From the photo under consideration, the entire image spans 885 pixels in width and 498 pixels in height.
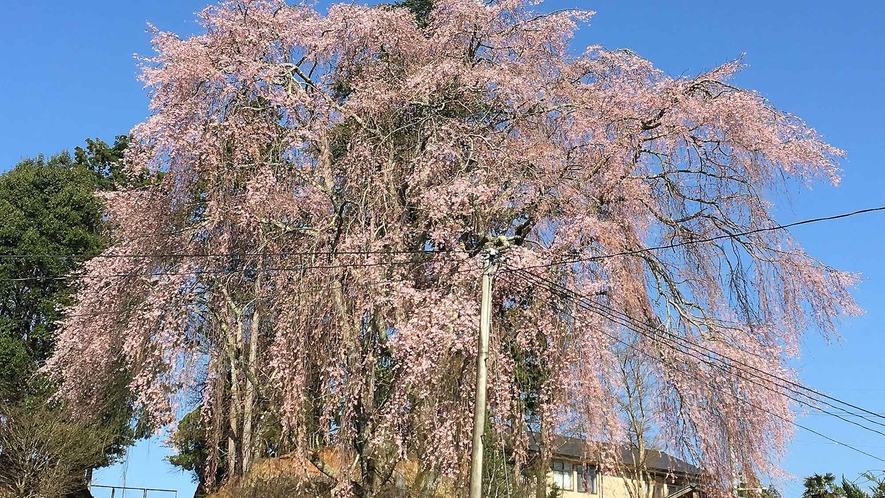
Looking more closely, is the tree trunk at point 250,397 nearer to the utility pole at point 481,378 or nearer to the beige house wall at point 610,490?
the utility pole at point 481,378

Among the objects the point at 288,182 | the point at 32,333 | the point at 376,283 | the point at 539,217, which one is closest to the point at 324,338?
the point at 376,283

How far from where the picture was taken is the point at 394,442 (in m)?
12.6

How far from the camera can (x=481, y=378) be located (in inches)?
418

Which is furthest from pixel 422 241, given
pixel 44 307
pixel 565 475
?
pixel 565 475

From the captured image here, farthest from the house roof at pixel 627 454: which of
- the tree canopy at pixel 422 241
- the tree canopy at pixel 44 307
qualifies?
the tree canopy at pixel 44 307

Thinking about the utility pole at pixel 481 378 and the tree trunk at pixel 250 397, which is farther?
the tree trunk at pixel 250 397

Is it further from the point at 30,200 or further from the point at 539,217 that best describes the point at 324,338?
the point at 30,200

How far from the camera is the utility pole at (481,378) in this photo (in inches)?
403

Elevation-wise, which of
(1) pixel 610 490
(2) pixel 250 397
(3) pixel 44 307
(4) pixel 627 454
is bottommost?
(1) pixel 610 490

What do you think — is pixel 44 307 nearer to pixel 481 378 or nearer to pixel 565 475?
pixel 481 378

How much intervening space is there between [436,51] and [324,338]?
269 inches

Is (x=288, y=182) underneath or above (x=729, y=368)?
above

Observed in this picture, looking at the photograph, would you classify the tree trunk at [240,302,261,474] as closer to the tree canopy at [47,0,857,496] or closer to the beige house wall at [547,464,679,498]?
the tree canopy at [47,0,857,496]

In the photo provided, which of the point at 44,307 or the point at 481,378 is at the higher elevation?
the point at 44,307
